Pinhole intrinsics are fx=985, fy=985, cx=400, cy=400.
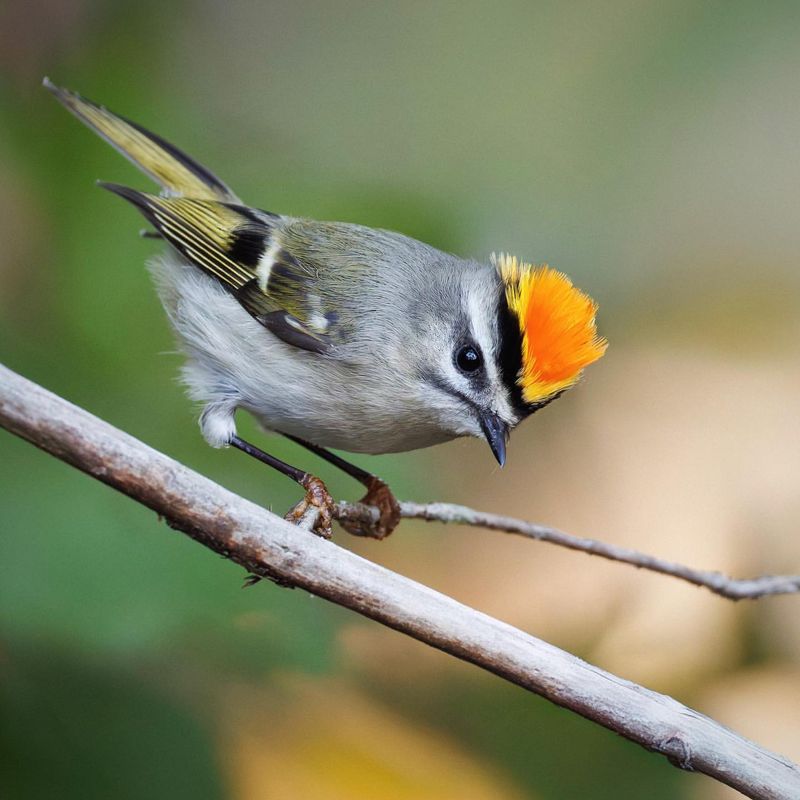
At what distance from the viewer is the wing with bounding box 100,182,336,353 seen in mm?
1871

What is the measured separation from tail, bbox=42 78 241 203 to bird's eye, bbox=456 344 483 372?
713 mm

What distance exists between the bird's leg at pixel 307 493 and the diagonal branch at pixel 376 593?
332mm

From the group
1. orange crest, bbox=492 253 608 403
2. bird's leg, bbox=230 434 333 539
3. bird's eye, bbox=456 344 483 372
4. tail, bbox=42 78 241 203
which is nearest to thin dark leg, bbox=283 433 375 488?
bird's leg, bbox=230 434 333 539

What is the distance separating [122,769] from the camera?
1621 mm

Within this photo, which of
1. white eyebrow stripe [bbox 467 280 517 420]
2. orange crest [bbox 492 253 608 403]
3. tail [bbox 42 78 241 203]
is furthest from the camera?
tail [bbox 42 78 241 203]

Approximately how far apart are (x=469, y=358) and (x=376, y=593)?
0.61 metres

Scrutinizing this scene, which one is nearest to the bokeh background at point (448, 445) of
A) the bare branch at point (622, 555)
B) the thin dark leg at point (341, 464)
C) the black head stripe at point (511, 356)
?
the thin dark leg at point (341, 464)

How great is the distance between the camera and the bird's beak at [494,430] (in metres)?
1.65

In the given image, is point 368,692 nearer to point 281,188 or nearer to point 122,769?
point 122,769

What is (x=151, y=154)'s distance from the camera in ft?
6.82

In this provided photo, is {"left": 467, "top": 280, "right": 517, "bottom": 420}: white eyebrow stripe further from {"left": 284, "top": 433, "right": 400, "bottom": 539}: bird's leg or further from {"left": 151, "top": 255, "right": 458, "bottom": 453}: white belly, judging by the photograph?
{"left": 284, "top": 433, "right": 400, "bottom": 539}: bird's leg

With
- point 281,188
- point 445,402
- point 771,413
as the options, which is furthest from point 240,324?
point 771,413

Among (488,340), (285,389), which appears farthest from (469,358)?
(285,389)

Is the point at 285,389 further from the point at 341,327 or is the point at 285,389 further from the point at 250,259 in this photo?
the point at 250,259
